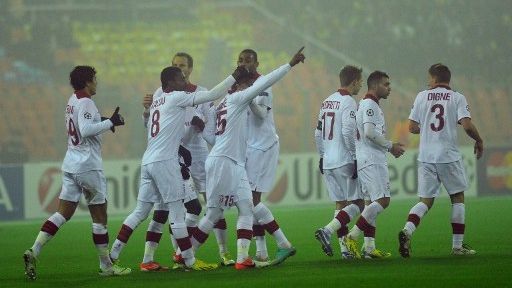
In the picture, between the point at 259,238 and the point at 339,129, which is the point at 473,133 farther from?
the point at 259,238

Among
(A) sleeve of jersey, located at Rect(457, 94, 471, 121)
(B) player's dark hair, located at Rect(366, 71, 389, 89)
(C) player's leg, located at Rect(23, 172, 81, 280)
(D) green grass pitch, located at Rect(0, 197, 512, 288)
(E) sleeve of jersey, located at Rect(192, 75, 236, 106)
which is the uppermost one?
(B) player's dark hair, located at Rect(366, 71, 389, 89)

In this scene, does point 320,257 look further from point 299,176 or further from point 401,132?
point 401,132

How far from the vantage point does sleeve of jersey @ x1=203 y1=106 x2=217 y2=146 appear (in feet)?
36.7

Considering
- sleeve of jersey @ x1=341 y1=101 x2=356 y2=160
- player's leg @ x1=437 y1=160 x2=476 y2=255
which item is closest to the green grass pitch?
player's leg @ x1=437 y1=160 x2=476 y2=255

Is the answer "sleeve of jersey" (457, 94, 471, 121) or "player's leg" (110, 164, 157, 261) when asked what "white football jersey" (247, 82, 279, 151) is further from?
"sleeve of jersey" (457, 94, 471, 121)

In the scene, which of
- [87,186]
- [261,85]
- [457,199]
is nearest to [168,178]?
[87,186]

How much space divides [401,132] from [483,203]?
449 centimetres

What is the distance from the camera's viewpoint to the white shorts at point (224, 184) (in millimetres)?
10234

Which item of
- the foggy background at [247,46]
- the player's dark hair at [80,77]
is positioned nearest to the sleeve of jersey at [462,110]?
the player's dark hair at [80,77]

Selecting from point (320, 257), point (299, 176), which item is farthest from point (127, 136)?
point (320, 257)

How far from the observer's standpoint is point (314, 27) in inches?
1078

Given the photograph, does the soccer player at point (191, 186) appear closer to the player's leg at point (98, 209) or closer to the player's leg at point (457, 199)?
the player's leg at point (98, 209)

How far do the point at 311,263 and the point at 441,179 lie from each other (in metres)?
1.71

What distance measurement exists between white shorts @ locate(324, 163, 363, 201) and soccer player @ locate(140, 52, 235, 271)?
4.19ft
